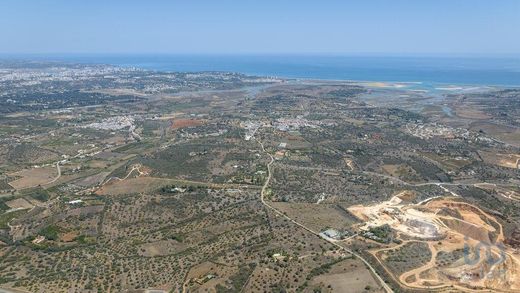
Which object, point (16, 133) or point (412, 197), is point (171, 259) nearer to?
point (412, 197)

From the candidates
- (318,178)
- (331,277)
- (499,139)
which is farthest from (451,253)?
(499,139)

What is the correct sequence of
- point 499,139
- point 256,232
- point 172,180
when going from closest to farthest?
point 256,232, point 172,180, point 499,139

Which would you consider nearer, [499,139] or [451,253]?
[451,253]

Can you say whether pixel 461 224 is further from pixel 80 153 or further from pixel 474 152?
pixel 80 153

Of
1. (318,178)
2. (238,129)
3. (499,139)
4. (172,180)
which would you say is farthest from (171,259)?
(499,139)

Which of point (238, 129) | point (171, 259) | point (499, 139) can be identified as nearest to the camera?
point (171, 259)

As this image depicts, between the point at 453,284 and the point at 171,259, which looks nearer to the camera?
the point at 453,284

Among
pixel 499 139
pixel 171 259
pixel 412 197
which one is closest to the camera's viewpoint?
pixel 171 259

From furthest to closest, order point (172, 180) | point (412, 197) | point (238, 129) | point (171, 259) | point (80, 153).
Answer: point (238, 129) → point (80, 153) → point (172, 180) → point (412, 197) → point (171, 259)
